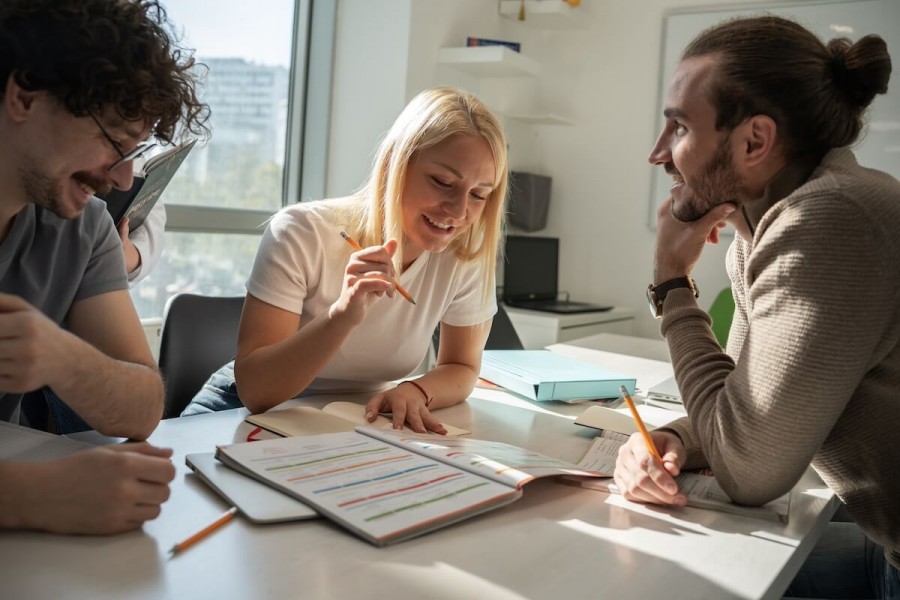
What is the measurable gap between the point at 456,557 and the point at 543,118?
143 inches

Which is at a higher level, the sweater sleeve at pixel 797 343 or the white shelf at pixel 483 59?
the white shelf at pixel 483 59

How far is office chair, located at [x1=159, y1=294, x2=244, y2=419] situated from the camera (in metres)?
1.83

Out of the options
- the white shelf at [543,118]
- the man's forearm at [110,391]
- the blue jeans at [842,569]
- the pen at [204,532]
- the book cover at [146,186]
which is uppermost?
the white shelf at [543,118]

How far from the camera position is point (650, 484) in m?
1.08

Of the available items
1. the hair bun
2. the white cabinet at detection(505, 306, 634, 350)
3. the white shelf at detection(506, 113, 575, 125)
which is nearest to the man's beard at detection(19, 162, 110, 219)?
the hair bun

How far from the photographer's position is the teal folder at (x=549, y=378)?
67.4 inches

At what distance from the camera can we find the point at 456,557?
853mm

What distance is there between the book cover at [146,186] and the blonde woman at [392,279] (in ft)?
0.73

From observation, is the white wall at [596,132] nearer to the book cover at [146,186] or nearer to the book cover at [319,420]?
the book cover at [146,186]

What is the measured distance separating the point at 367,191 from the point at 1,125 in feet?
2.45

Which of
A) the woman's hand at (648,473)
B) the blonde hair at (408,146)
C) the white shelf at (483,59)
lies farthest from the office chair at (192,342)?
the white shelf at (483,59)

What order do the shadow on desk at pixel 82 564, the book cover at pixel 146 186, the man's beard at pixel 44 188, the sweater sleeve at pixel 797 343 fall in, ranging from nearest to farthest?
the shadow on desk at pixel 82 564
the sweater sleeve at pixel 797 343
the man's beard at pixel 44 188
the book cover at pixel 146 186

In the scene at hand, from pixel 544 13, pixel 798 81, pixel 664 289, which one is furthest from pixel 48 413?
pixel 544 13

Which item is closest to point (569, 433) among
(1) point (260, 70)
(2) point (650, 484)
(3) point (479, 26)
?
(2) point (650, 484)
